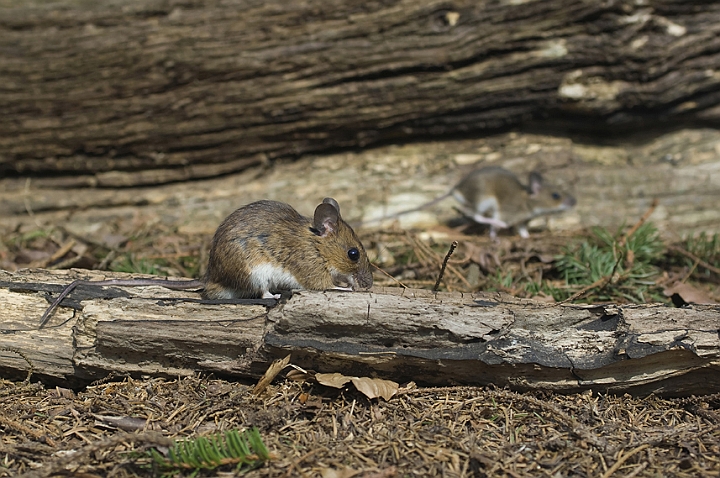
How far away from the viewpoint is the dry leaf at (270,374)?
3266 millimetres

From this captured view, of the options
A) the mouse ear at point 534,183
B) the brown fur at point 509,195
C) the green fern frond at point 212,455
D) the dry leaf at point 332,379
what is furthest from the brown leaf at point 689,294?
the green fern frond at point 212,455

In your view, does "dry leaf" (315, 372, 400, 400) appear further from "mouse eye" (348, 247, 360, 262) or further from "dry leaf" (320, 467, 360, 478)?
"mouse eye" (348, 247, 360, 262)

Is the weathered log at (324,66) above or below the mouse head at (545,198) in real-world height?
above

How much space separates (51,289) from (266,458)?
1786mm

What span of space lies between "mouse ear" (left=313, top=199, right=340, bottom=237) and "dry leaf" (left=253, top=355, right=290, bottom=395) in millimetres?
1028

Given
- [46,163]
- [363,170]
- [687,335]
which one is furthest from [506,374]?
[46,163]

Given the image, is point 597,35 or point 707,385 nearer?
point 707,385

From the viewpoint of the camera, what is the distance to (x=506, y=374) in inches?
132

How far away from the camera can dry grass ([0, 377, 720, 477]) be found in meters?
2.85

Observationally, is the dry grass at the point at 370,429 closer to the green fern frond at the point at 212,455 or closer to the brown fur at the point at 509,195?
the green fern frond at the point at 212,455

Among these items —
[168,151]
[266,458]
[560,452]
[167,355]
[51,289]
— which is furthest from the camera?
[168,151]

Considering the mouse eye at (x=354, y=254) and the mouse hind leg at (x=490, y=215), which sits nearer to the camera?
the mouse eye at (x=354, y=254)

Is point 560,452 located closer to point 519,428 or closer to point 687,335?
point 519,428

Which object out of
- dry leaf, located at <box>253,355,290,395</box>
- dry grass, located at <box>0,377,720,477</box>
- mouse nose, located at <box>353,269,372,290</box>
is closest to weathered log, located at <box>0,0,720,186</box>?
mouse nose, located at <box>353,269,372,290</box>
